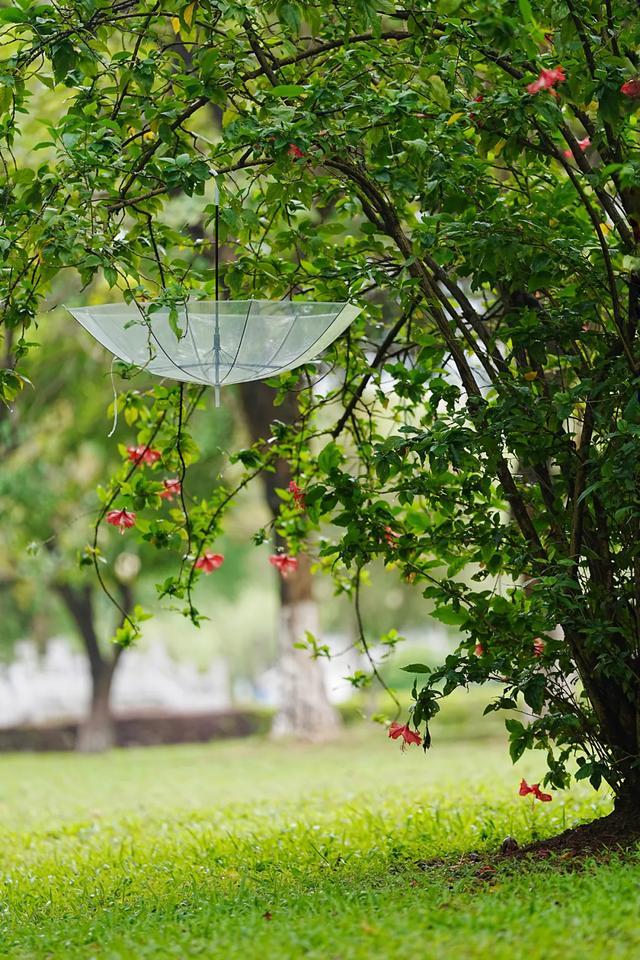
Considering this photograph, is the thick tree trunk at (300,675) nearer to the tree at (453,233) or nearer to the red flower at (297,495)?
the red flower at (297,495)

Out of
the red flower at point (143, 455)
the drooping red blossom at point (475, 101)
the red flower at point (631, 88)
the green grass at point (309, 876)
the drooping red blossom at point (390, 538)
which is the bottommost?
the green grass at point (309, 876)

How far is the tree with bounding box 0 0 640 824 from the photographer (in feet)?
13.3

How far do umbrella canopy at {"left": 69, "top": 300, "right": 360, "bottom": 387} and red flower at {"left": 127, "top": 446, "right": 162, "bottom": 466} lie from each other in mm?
1134

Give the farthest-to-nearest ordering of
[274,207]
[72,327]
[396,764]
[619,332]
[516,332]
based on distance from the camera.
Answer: [72,327] < [396,764] < [274,207] < [516,332] < [619,332]

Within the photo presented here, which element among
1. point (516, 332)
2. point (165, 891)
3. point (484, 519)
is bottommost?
point (165, 891)

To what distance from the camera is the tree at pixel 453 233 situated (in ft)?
13.3

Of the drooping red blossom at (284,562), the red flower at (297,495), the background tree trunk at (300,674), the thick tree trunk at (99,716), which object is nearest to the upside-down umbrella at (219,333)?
the red flower at (297,495)

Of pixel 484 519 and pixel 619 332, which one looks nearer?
pixel 619 332

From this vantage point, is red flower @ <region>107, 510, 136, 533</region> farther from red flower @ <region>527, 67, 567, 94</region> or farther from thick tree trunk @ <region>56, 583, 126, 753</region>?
thick tree trunk @ <region>56, 583, 126, 753</region>

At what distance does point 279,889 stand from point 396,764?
302 inches

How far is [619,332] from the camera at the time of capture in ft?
14.2

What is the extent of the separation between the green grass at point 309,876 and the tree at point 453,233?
0.67 m

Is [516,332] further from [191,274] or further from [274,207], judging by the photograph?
[191,274]

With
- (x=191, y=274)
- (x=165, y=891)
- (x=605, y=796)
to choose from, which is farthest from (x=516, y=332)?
(x=605, y=796)
